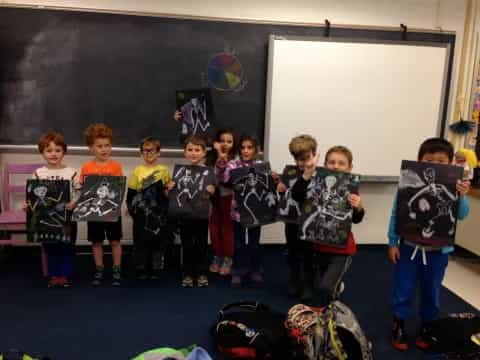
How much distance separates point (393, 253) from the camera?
2.48m

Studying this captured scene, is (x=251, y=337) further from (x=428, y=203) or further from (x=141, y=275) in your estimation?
(x=141, y=275)

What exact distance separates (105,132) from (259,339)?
1833 millimetres

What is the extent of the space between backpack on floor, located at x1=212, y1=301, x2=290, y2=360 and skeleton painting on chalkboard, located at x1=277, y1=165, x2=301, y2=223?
779mm

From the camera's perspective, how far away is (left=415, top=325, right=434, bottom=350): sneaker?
2457mm

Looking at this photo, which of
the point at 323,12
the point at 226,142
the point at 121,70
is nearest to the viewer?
the point at 226,142

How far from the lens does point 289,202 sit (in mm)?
3031

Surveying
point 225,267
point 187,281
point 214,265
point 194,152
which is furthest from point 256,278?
point 194,152

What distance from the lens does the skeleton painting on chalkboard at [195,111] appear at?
3.39 meters

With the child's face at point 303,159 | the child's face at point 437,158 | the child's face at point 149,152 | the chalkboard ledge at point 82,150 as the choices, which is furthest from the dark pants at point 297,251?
the chalkboard ledge at point 82,150

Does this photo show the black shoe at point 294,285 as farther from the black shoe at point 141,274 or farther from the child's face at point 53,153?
the child's face at point 53,153

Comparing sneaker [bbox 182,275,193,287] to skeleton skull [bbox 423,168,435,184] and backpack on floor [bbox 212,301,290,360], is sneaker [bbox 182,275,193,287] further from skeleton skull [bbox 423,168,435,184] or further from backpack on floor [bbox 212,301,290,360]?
skeleton skull [bbox 423,168,435,184]

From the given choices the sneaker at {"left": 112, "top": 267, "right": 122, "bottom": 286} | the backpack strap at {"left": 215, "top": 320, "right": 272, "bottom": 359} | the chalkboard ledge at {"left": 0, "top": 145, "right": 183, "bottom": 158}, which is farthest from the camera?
the chalkboard ledge at {"left": 0, "top": 145, "right": 183, "bottom": 158}

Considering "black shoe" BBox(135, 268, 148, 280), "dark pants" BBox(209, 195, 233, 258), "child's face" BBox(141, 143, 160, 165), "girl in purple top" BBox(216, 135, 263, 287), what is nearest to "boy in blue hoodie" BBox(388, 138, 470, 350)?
"girl in purple top" BBox(216, 135, 263, 287)

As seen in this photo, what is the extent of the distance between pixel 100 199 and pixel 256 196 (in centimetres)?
112
